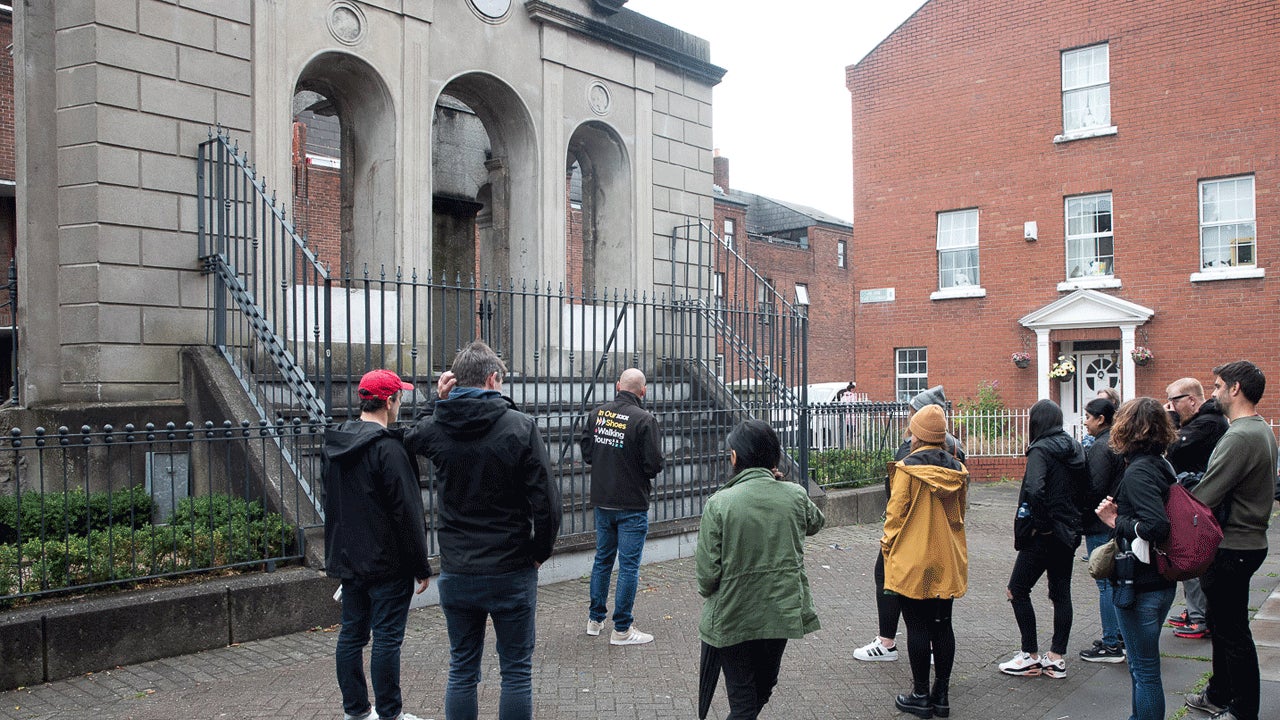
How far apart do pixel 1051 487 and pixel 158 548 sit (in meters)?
5.58

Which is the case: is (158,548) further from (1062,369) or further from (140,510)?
(1062,369)

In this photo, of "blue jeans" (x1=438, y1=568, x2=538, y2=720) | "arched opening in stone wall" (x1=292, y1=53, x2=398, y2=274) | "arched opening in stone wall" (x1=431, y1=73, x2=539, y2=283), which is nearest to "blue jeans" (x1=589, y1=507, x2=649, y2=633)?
"blue jeans" (x1=438, y1=568, x2=538, y2=720)

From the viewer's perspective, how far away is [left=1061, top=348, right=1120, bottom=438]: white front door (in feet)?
65.1

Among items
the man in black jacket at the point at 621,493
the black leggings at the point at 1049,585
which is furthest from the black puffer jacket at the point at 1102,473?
the man in black jacket at the point at 621,493

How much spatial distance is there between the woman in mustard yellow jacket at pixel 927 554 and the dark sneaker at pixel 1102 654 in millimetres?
1545

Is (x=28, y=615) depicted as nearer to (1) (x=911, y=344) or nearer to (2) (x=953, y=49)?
(1) (x=911, y=344)

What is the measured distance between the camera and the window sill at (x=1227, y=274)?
18.1 m

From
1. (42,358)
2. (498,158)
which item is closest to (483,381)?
(42,358)

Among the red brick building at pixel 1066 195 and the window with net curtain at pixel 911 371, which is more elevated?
the red brick building at pixel 1066 195

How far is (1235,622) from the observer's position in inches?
192

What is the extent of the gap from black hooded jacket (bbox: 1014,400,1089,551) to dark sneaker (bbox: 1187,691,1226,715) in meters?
0.96

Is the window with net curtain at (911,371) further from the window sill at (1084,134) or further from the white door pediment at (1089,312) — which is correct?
the window sill at (1084,134)

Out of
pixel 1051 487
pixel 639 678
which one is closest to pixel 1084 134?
pixel 1051 487

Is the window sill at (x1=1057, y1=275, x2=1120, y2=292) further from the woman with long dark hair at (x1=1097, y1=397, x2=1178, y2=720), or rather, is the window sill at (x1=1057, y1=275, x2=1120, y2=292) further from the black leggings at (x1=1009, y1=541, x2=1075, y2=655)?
the woman with long dark hair at (x1=1097, y1=397, x2=1178, y2=720)
